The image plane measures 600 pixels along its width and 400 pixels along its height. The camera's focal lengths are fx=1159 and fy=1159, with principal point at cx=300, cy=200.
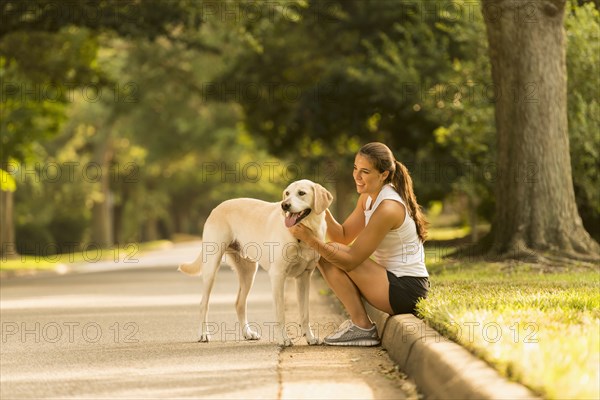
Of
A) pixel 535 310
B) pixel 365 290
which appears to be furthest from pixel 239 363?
pixel 535 310

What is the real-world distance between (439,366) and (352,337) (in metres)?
2.87

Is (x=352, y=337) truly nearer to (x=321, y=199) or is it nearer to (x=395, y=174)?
(x=321, y=199)

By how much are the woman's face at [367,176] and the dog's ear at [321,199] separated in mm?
545

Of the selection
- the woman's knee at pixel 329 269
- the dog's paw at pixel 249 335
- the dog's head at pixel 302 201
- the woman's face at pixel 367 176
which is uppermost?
the woman's face at pixel 367 176

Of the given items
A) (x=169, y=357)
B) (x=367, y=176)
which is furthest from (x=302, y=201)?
(x=169, y=357)

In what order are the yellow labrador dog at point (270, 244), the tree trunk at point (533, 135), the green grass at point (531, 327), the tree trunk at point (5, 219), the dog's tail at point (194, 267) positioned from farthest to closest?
the tree trunk at point (5, 219)
the tree trunk at point (533, 135)
the dog's tail at point (194, 267)
the yellow labrador dog at point (270, 244)
the green grass at point (531, 327)

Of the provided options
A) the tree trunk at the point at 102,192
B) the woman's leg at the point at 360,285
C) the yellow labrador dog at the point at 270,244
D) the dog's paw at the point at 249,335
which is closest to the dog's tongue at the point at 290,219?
the yellow labrador dog at the point at 270,244

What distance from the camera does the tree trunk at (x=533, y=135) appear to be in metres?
17.3

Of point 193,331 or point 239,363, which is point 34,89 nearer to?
point 193,331

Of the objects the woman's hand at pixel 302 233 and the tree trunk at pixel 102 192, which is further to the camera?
the tree trunk at pixel 102 192

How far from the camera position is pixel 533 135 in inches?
687

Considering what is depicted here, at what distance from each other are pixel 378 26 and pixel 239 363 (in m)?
24.3

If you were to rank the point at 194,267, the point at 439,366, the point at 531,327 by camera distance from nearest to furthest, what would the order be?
the point at 439,366 < the point at 531,327 < the point at 194,267

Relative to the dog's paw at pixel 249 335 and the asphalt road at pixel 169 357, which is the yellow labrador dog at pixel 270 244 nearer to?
the dog's paw at pixel 249 335
